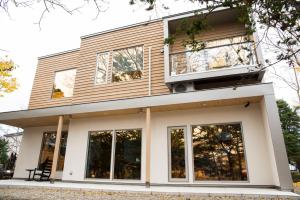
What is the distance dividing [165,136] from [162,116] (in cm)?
68

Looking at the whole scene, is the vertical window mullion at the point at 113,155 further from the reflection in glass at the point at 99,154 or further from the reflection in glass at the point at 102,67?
the reflection in glass at the point at 102,67

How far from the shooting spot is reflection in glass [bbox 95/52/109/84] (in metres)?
9.07

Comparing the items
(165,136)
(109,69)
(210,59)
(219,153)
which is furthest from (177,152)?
(109,69)

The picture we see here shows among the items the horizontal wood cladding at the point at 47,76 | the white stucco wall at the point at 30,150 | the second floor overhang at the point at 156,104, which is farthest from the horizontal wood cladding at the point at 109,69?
the white stucco wall at the point at 30,150

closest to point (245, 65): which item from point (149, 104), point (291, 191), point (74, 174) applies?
point (149, 104)

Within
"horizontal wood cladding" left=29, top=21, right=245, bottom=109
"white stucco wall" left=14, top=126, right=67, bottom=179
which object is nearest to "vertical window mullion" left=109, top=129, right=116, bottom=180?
"horizontal wood cladding" left=29, top=21, right=245, bottom=109

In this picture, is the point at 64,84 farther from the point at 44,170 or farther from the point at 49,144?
the point at 44,170

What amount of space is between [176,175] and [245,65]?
3.95m

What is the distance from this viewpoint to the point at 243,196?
4.63 metres

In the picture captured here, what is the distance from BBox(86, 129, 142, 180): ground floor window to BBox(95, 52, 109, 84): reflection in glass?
2222mm

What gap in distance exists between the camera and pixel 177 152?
695 cm

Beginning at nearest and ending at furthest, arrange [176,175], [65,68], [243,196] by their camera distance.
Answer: [243,196], [176,175], [65,68]

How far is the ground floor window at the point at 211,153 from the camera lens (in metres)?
6.34

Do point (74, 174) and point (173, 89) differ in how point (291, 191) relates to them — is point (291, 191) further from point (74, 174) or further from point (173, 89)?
point (74, 174)
